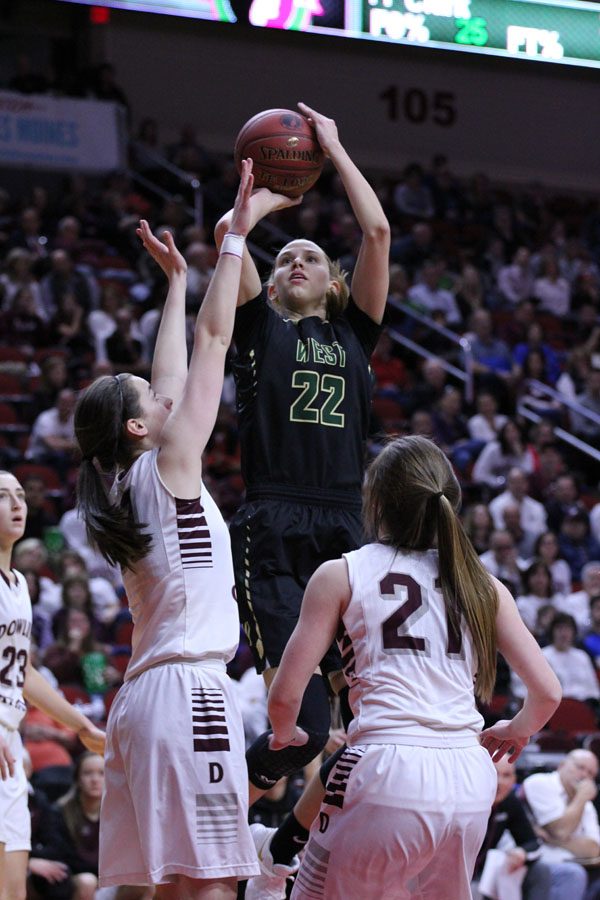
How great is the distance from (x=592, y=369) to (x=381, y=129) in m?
6.39

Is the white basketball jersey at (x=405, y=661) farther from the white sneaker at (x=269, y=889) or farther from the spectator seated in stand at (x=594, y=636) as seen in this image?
the spectator seated in stand at (x=594, y=636)

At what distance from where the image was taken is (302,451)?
4.56 meters

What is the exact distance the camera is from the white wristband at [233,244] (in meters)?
3.81

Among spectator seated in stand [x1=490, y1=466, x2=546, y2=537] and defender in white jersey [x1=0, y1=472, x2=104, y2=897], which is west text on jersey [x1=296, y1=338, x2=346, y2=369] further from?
spectator seated in stand [x1=490, y1=466, x2=546, y2=537]

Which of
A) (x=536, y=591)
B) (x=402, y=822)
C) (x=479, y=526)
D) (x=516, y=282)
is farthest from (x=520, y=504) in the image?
(x=402, y=822)

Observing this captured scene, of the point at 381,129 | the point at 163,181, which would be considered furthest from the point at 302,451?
the point at 381,129

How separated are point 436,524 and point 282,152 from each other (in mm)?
1773

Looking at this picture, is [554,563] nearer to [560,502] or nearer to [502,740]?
[560,502]

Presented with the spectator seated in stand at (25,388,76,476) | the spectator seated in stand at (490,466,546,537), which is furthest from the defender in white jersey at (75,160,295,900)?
the spectator seated in stand at (490,466,546,537)

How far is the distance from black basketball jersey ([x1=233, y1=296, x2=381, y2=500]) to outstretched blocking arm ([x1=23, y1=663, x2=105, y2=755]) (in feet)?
3.49

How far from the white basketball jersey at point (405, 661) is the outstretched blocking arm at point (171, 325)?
118cm

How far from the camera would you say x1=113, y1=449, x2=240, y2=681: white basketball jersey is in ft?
11.9

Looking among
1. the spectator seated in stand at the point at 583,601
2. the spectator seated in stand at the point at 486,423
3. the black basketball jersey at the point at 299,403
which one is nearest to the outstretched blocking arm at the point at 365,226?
the black basketball jersey at the point at 299,403

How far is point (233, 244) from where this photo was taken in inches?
151
